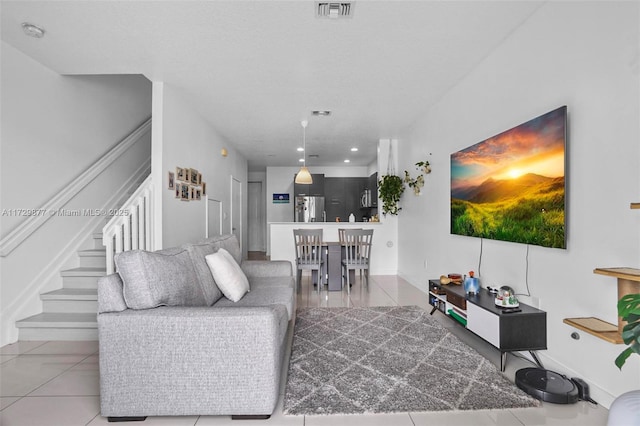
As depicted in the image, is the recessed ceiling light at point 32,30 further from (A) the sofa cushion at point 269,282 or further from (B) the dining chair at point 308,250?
(B) the dining chair at point 308,250

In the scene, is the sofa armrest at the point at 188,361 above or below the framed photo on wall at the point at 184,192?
below

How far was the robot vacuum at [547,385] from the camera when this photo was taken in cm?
195

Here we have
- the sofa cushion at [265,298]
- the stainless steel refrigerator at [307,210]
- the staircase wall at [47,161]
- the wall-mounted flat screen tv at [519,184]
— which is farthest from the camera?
the stainless steel refrigerator at [307,210]

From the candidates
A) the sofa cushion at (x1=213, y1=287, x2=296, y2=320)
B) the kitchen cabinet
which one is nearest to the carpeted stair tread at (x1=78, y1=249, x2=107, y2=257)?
the sofa cushion at (x1=213, y1=287, x2=296, y2=320)

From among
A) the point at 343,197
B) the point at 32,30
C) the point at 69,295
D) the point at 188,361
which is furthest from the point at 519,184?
the point at 343,197

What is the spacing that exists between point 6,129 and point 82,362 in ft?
7.27

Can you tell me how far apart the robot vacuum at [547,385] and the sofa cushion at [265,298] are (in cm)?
165

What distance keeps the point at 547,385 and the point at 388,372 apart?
96 centimetres

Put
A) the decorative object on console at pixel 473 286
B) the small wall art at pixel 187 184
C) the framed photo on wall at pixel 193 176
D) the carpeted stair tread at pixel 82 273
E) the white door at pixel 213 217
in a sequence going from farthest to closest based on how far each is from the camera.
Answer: the white door at pixel 213 217, the framed photo on wall at pixel 193 176, the small wall art at pixel 187 184, the carpeted stair tread at pixel 82 273, the decorative object on console at pixel 473 286

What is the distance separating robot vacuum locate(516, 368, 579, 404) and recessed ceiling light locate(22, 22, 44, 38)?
175 inches

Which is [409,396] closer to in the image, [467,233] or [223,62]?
[467,233]

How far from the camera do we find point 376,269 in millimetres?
6453

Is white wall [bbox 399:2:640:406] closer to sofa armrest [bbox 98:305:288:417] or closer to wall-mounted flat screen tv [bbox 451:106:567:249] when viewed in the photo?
wall-mounted flat screen tv [bbox 451:106:567:249]

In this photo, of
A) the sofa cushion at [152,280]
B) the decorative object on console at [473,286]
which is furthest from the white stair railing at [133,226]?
the decorative object on console at [473,286]
